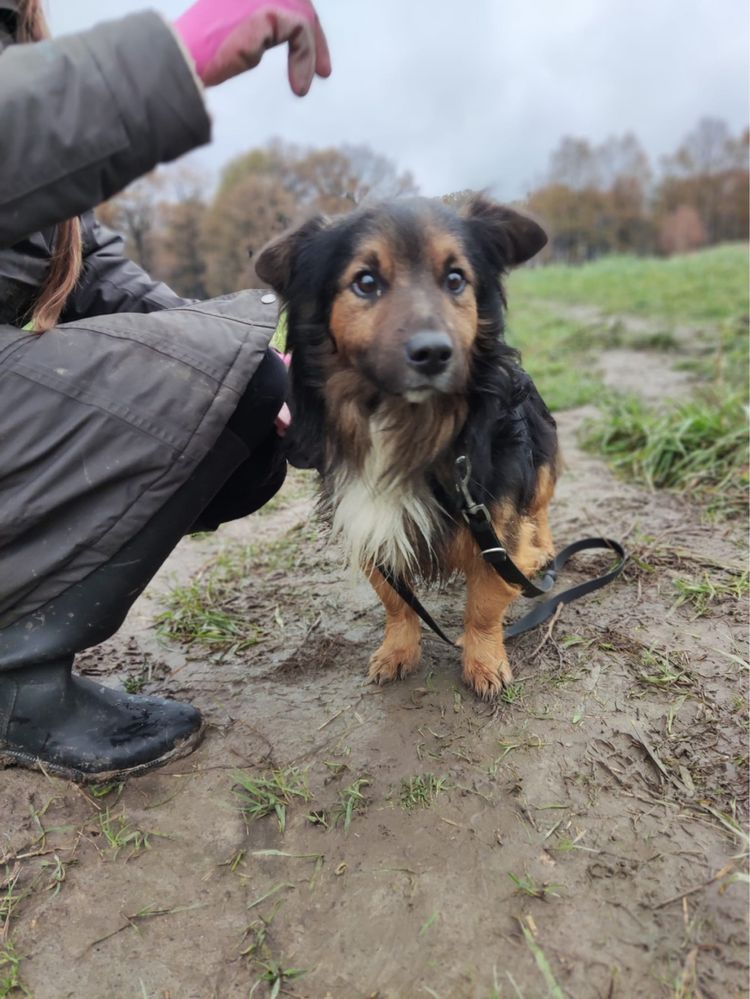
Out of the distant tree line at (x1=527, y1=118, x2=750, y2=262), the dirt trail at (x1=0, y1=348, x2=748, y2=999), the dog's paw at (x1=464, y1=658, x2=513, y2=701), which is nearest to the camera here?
the dirt trail at (x1=0, y1=348, x2=748, y2=999)

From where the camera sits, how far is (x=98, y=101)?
1.38m

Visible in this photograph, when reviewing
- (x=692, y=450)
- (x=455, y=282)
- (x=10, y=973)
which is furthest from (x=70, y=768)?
(x=692, y=450)

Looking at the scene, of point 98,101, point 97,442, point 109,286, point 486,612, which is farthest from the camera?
point 109,286

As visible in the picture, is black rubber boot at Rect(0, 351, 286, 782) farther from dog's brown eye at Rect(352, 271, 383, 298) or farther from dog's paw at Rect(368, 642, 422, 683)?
dog's paw at Rect(368, 642, 422, 683)

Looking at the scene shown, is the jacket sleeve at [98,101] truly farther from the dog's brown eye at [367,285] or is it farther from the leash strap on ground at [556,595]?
the leash strap on ground at [556,595]

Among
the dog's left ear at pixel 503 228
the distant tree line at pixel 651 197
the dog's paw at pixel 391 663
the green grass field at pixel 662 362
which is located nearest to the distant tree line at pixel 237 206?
the dog's left ear at pixel 503 228

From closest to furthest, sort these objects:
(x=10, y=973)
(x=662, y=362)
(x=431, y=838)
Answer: (x=10, y=973) → (x=431, y=838) → (x=662, y=362)

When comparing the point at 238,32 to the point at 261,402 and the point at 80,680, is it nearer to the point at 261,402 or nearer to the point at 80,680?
the point at 261,402

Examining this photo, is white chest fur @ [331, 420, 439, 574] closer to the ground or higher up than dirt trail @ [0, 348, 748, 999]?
higher up

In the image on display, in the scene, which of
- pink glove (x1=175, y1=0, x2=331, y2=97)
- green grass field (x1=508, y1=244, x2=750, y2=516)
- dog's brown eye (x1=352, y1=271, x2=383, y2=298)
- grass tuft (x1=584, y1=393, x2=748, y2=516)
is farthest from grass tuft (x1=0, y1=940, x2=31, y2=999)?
grass tuft (x1=584, y1=393, x2=748, y2=516)

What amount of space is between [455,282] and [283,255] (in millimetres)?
563

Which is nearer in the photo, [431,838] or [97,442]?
[431,838]

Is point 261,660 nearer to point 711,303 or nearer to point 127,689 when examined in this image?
point 127,689

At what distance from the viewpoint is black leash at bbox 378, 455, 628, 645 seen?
2.16 metres
